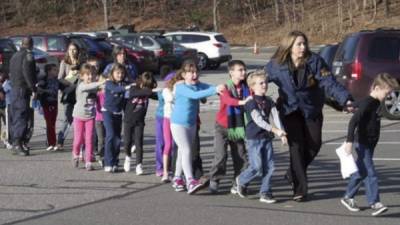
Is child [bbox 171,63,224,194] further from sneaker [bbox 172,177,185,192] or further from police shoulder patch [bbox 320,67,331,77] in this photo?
police shoulder patch [bbox 320,67,331,77]

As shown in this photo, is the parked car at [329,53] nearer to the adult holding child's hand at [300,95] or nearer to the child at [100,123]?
the child at [100,123]

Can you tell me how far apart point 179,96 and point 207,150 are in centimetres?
380

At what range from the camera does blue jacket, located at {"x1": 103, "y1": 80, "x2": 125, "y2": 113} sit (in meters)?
11.2

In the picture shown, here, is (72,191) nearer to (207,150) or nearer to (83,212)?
(83,212)

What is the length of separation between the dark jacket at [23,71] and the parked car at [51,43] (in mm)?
17136

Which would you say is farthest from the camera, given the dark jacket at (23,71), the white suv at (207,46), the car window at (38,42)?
the white suv at (207,46)

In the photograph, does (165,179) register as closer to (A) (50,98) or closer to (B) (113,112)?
(B) (113,112)

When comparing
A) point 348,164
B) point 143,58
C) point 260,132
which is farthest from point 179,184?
point 143,58

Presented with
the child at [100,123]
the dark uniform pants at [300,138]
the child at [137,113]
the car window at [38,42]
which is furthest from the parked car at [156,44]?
the dark uniform pants at [300,138]

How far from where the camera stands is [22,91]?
1308cm

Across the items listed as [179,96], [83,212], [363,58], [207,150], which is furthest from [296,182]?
[363,58]

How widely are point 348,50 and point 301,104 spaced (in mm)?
9314

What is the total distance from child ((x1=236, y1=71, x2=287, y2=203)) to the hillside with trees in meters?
45.3

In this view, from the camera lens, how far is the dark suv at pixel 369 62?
57.3 feet
